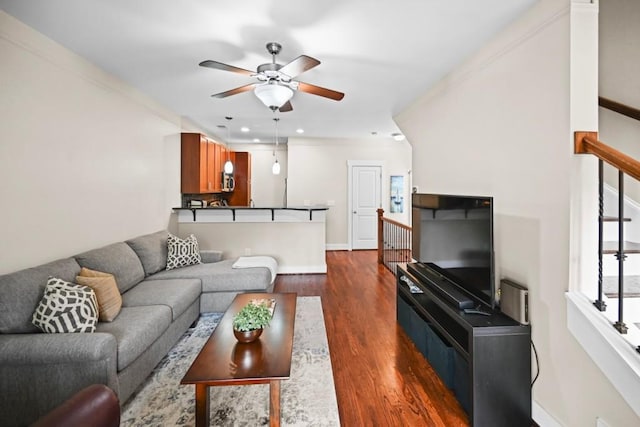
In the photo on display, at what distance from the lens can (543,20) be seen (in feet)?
6.27

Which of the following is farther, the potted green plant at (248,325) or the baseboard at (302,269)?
the baseboard at (302,269)

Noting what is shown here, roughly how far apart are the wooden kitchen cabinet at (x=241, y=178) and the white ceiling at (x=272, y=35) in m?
3.53

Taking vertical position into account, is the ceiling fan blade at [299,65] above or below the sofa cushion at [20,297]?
above

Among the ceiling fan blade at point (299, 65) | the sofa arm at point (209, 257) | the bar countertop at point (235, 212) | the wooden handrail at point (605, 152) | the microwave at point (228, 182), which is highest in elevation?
the ceiling fan blade at point (299, 65)

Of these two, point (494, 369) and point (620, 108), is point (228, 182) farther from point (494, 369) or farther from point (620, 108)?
point (620, 108)

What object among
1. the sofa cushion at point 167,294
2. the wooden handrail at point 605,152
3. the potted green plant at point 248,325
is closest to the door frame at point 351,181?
the sofa cushion at point 167,294

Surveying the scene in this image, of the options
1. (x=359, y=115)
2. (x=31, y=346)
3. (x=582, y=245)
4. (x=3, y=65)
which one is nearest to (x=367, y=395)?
(x=582, y=245)

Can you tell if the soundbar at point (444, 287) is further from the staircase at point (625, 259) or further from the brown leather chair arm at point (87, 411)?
the brown leather chair arm at point (87, 411)

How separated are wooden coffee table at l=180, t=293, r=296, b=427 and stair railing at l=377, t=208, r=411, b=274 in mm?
3452

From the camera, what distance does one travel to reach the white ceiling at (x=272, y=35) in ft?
Answer: 6.77

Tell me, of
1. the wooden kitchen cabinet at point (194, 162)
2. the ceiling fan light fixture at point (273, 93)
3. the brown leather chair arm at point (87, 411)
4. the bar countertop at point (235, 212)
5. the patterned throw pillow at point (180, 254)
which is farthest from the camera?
the bar countertop at point (235, 212)

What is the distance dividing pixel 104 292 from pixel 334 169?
5568 millimetres

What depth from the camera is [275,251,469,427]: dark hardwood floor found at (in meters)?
1.99

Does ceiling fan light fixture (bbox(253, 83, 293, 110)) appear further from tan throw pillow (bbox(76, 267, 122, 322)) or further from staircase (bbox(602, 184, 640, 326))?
staircase (bbox(602, 184, 640, 326))
